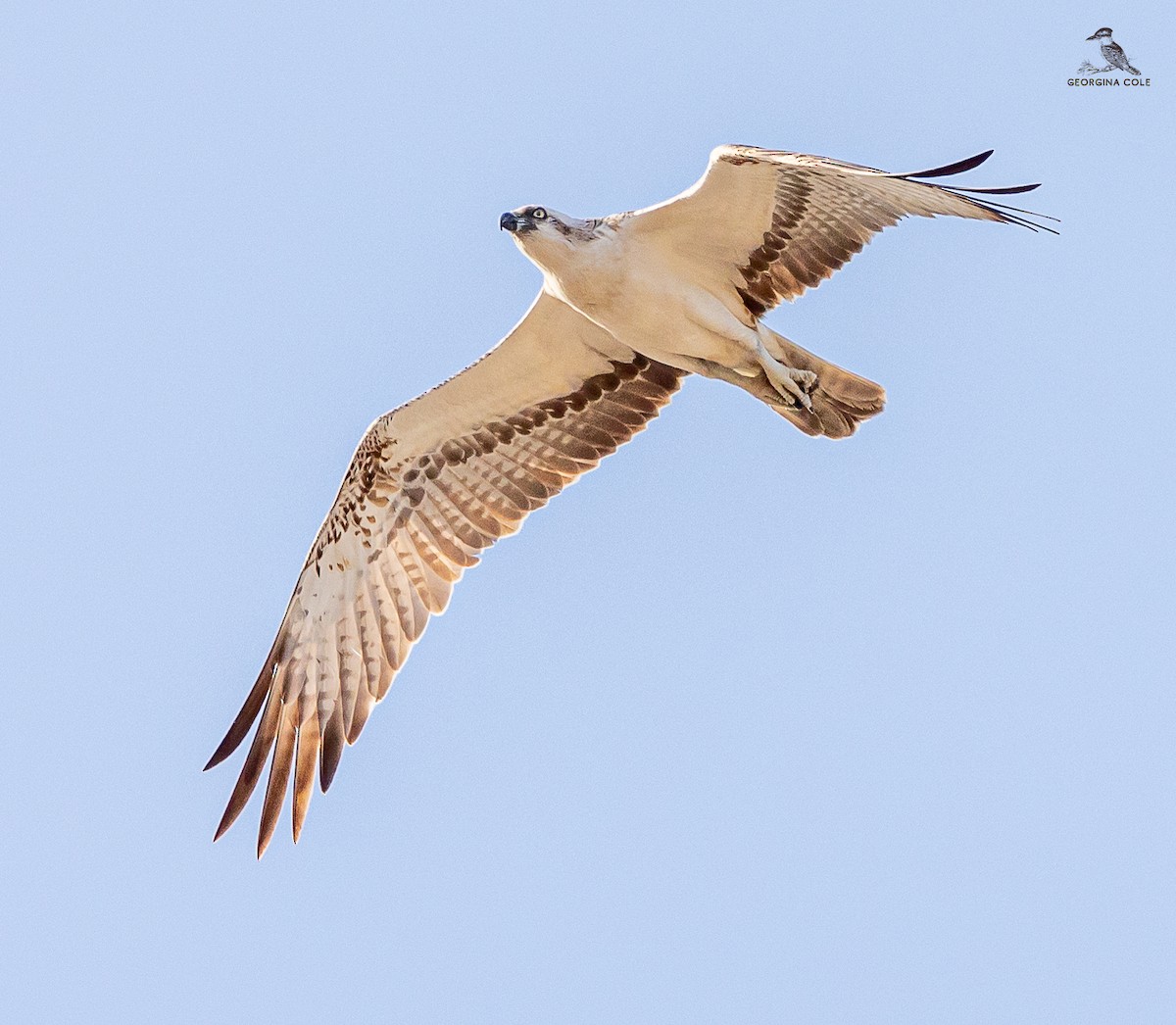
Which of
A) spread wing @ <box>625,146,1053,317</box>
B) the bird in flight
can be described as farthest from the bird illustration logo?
spread wing @ <box>625,146,1053,317</box>

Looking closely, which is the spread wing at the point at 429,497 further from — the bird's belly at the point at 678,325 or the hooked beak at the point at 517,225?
the hooked beak at the point at 517,225

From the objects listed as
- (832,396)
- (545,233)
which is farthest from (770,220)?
(545,233)

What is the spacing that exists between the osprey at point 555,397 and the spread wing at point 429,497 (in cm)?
1

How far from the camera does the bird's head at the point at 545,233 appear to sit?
10312mm

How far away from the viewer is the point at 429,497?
11.9 meters

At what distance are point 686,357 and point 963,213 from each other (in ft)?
6.59

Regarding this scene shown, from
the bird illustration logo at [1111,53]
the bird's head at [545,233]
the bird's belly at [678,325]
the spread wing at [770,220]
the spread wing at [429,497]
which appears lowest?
the spread wing at [429,497]

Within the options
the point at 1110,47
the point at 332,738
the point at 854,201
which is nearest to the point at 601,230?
the point at 854,201

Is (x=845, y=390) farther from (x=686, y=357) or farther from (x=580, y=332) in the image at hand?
(x=580, y=332)

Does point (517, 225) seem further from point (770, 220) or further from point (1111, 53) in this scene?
point (1111, 53)

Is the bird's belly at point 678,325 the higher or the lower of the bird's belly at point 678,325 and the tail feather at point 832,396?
the higher

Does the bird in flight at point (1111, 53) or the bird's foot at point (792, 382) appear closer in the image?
the bird's foot at point (792, 382)

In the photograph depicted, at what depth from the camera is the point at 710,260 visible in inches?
436

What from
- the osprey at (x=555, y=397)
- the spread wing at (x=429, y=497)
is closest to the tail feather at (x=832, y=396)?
the osprey at (x=555, y=397)
